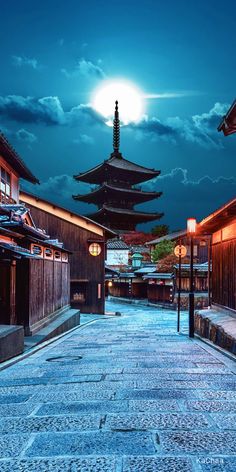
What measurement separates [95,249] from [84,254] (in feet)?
3.41

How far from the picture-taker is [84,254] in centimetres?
3469

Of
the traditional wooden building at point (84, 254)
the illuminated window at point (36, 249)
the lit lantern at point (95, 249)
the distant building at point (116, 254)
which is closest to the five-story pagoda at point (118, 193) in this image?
the distant building at point (116, 254)

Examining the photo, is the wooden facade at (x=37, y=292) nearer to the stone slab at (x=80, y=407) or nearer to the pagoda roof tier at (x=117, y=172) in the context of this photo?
the stone slab at (x=80, y=407)

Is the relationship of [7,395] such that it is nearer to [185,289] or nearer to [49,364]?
[49,364]

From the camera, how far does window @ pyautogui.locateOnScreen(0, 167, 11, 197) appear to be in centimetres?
1812

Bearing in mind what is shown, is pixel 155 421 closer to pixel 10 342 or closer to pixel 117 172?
pixel 10 342

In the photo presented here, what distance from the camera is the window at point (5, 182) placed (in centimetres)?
1812

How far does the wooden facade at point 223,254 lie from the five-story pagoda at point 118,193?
41.5 m

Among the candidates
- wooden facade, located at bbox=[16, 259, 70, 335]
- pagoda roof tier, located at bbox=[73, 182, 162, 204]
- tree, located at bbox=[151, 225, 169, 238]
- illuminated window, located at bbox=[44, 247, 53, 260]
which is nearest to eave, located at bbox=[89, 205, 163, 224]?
pagoda roof tier, located at bbox=[73, 182, 162, 204]

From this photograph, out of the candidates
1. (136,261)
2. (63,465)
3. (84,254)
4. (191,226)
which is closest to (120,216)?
(136,261)

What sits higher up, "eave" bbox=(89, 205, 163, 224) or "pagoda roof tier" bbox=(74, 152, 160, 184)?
"pagoda roof tier" bbox=(74, 152, 160, 184)

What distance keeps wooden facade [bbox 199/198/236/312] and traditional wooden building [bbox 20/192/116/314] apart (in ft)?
54.4

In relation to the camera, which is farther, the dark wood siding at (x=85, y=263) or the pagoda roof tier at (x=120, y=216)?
the pagoda roof tier at (x=120, y=216)

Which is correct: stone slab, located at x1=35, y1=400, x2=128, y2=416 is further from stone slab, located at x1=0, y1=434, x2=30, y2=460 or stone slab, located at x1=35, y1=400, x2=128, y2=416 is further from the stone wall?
the stone wall
